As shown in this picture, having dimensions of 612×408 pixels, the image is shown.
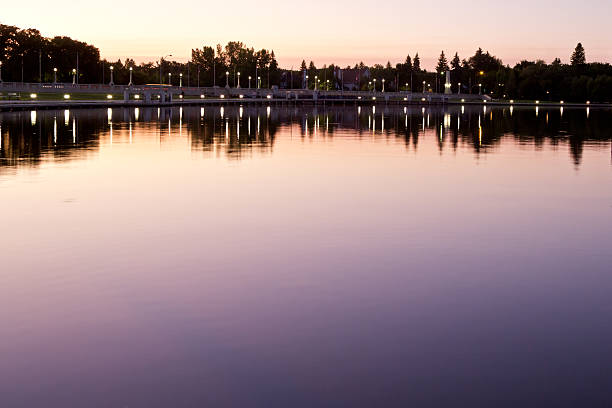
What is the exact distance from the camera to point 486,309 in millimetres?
10367

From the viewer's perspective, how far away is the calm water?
304 inches

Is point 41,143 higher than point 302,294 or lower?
higher

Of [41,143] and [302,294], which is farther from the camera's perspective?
[41,143]

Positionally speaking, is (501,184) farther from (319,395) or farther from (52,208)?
(319,395)

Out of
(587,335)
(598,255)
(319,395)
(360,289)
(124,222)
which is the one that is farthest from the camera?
(124,222)

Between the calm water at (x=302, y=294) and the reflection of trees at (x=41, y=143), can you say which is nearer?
the calm water at (x=302, y=294)

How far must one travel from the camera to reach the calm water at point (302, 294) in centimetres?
772

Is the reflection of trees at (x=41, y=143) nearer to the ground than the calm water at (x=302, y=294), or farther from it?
farther from it

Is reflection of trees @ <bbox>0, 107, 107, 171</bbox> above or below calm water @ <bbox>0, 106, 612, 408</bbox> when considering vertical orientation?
above

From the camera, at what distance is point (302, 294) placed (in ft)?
36.3

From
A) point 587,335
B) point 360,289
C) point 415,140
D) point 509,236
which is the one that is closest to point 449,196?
point 509,236

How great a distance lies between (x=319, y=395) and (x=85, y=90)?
119 meters

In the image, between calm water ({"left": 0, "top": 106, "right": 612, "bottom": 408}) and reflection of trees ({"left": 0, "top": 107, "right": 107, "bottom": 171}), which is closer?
calm water ({"left": 0, "top": 106, "right": 612, "bottom": 408})

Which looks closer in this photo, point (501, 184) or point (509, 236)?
point (509, 236)
